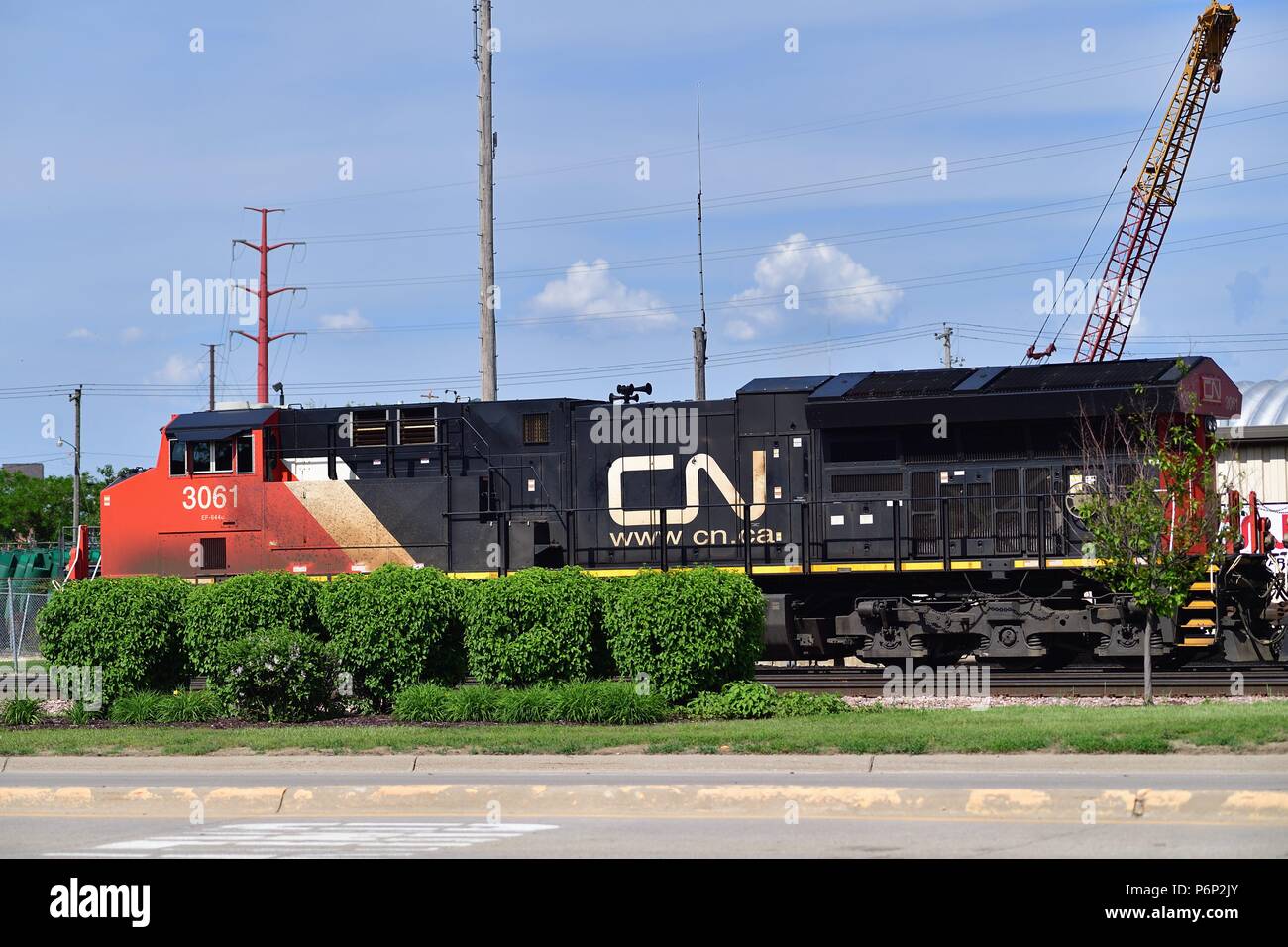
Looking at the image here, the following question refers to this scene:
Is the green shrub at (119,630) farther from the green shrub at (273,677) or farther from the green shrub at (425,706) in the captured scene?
the green shrub at (425,706)

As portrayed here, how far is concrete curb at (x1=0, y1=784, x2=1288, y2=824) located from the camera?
9.82 m

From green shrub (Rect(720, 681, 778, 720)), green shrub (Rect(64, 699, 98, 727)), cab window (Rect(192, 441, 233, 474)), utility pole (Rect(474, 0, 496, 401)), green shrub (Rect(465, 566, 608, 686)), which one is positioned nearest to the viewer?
green shrub (Rect(720, 681, 778, 720))

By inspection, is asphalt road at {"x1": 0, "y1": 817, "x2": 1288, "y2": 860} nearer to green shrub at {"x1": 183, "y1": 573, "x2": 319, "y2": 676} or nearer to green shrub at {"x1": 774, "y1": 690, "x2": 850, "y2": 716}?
green shrub at {"x1": 774, "y1": 690, "x2": 850, "y2": 716}

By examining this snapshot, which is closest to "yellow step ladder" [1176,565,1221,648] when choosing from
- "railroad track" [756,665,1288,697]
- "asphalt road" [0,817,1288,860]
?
"railroad track" [756,665,1288,697]

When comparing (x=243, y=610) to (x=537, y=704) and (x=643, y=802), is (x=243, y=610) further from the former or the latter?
(x=643, y=802)

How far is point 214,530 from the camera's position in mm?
22969

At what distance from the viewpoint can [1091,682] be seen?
64.7 feet

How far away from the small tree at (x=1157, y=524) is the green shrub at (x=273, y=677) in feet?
30.9

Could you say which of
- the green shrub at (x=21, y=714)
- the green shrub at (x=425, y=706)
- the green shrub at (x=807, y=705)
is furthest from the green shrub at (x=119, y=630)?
the green shrub at (x=807, y=705)

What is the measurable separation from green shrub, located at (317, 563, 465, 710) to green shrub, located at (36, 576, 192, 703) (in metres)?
1.88

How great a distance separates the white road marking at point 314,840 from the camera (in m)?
9.36

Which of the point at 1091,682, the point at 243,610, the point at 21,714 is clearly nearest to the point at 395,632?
the point at 243,610

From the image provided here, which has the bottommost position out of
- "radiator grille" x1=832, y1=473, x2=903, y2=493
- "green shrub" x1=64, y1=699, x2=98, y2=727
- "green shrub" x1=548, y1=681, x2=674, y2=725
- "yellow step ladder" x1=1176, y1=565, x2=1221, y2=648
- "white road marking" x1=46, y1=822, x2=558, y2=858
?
"white road marking" x1=46, y1=822, x2=558, y2=858
